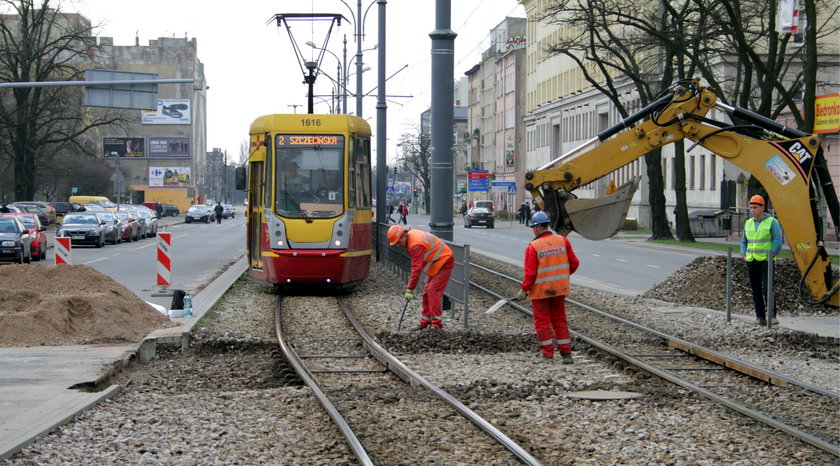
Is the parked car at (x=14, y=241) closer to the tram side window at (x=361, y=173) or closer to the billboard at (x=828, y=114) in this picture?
the tram side window at (x=361, y=173)

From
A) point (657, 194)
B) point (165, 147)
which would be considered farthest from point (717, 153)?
point (165, 147)

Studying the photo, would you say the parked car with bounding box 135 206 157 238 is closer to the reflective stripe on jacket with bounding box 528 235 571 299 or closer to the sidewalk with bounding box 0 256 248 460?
the sidewalk with bounding box 0 256 248 460

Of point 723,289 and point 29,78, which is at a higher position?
point 29,78

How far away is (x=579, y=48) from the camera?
4441cm

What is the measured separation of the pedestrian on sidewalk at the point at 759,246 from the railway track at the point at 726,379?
1679 mm

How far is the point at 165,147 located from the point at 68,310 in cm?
12771

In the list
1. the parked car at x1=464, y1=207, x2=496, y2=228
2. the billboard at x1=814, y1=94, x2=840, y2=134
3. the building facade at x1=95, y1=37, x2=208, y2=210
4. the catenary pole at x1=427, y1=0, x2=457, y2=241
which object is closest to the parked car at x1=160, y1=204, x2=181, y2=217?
the building facade at x1=95, y1=37, x2=208, y2=210

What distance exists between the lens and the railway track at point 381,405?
7.66 metres

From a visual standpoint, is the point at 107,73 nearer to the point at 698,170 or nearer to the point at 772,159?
the point at 772,159

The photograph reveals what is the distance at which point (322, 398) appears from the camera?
30.9 ft

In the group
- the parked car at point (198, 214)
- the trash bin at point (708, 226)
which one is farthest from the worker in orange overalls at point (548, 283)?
the parked car at point (198, 214)

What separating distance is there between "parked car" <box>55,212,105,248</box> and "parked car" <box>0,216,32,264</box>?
29.2 feet

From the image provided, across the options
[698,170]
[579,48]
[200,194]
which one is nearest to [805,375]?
[579,48]

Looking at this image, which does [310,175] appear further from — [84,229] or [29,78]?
[29,78]
